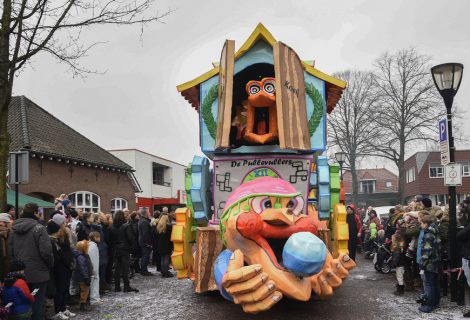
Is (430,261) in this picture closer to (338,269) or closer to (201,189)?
(338,269)

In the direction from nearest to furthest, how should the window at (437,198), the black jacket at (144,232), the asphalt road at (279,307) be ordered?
the asphalt road at (279,307) → the black jacket at (144,232) → the window at (437,198)

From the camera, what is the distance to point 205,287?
7238 millimetres

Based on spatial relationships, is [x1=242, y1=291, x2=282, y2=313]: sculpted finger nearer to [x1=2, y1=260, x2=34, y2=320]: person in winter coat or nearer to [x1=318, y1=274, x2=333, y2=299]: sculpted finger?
[x1=318, y1=274, x2=333, y2=299]: sculpted finger

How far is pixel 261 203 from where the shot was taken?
21.2 feet

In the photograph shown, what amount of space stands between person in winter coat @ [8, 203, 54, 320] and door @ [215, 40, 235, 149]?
9.26ft

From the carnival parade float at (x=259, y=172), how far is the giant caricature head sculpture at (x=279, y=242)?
14 mm

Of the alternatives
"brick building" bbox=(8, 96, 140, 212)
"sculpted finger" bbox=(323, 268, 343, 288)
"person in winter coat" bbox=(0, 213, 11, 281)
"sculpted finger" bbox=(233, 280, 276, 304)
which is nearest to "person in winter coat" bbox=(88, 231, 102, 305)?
"person in winter coat" bbox=(0, 213, 11, 281)

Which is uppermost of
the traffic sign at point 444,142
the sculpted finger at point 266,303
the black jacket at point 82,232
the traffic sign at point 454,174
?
the traffic sign at point 444,142

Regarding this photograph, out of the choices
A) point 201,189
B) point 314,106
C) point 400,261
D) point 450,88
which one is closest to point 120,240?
point 201,189

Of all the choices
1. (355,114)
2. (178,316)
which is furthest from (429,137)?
(178,316)

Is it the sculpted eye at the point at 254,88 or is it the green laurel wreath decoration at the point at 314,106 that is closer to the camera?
the sculpted eye at the point at 254,88

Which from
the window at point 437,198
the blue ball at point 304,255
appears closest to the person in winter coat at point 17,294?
the blue ball at point 304,255

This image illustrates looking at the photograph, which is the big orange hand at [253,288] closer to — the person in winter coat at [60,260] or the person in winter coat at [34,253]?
the person in winter coat at [34,253]

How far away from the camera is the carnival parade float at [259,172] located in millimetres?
6309
